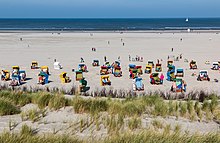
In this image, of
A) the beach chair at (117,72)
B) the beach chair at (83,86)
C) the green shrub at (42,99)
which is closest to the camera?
the green shrub at (42,99)

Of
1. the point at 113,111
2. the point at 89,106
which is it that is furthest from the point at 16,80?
the point at 113,111

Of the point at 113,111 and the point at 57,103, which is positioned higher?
the point at 57,103

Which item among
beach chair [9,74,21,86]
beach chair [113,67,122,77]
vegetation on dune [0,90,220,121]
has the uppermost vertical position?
beach chair [113,67,122,77]

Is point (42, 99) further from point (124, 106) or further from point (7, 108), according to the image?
point (124, 106)

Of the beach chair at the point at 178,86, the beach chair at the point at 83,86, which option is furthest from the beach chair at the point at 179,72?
the beach chair at the point at 83,86

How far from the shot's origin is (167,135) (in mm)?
5363

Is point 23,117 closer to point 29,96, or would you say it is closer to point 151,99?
point 29,96

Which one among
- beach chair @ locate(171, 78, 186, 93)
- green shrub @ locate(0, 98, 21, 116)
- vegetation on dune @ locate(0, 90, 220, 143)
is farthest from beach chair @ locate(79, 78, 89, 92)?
green shrub @ locate(0, 98, 21, 116)

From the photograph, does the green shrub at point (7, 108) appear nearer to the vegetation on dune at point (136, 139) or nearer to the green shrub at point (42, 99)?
the green shrub at point (42, 99)

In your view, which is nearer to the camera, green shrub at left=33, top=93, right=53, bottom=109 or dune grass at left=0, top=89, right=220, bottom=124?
dune grass at left=0, top=89, right=220, bottom=124

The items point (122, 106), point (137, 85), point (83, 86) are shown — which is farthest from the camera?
point (137, 85)

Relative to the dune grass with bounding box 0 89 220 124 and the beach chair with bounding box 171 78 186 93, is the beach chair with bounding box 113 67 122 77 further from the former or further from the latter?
the dune grass with bounding box 0 89 220 124

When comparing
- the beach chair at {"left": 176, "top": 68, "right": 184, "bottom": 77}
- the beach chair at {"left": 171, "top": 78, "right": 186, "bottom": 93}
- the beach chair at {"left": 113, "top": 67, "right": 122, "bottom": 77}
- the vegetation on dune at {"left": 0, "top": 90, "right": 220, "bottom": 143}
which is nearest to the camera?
the vegetation on dune at {"left": 0, "top": 90, "right": 220, "bottom": 143}

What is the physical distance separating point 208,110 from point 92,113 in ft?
9.58
